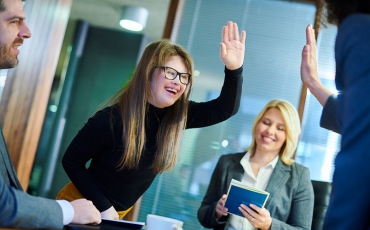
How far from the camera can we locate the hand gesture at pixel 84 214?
1.26 meters

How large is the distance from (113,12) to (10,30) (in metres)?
3.88

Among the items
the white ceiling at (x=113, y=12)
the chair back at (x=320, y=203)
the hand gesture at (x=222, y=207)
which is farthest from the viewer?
the white ceiling at (x=113, y=12)

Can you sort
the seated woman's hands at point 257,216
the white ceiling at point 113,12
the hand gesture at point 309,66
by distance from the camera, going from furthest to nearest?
the white ceiling at point 113,12
the seated woman's hands at point 257,216
the hand gesture at point 309,66

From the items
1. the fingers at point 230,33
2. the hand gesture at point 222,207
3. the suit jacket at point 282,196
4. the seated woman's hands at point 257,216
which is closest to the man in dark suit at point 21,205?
the fingers at point 230,33

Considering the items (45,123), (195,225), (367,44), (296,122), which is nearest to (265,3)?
(296,122)

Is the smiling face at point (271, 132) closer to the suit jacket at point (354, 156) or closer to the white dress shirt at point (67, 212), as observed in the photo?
the white dress shirt at point (67, 212)

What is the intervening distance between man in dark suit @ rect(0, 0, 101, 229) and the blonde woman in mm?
1238

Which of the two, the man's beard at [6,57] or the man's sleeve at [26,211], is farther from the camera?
the man's beard at [6,57]

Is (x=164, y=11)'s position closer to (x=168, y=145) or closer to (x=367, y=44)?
(x=168, y=145)

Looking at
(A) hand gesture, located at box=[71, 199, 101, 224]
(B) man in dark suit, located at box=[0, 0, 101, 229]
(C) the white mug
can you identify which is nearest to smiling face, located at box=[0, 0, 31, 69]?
(B) man in dark suit, located at box=[0, 0, 101, 229]

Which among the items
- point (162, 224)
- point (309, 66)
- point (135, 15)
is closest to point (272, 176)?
point (309, 66)

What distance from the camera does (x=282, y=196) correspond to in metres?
2.59

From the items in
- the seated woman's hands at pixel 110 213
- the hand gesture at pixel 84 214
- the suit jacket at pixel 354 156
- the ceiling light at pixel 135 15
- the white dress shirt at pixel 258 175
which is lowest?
the seated woman's hands at pixel 110 213

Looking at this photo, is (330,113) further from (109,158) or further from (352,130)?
(109,158)
